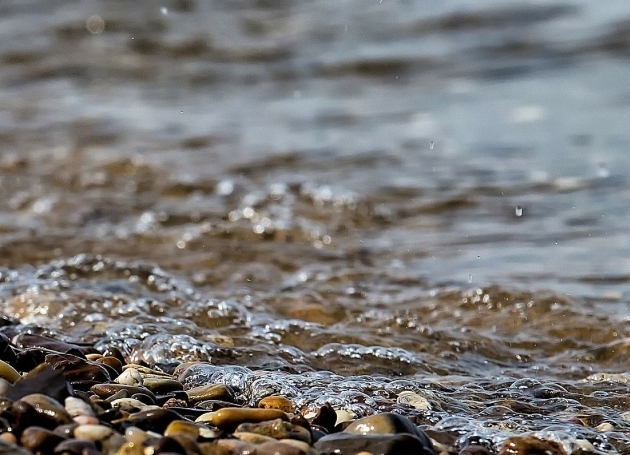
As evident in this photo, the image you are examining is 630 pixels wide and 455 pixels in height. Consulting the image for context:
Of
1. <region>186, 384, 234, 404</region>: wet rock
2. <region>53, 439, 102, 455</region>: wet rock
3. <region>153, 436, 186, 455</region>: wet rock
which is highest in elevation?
<region>53, 439, 102, 455</region>: wet rock

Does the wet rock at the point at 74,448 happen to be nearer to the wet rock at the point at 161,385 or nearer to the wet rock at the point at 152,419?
the wet rock at the point at 152,419

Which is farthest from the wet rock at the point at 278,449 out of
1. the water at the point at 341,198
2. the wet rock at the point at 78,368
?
the wet rock at the point at 78,368

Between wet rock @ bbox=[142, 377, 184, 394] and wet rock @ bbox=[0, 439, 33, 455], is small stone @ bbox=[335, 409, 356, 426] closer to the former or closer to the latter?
wet rock @ bbox=[142, 377, 184, 394]

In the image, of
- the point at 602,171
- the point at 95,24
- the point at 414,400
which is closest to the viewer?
the point at 414,400

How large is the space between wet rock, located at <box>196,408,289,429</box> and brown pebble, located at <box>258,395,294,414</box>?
0.22m

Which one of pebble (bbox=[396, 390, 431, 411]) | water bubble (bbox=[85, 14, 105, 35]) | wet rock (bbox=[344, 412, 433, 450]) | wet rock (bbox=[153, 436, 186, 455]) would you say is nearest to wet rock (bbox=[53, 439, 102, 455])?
wet rock (bbox=[153, 436, 186, 455])

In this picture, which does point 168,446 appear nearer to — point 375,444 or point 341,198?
point 375,444

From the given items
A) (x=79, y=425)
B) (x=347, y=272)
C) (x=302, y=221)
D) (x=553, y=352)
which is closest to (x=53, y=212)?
(x=302, y=221)

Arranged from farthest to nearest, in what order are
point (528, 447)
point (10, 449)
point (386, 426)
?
1. point (528, 447)
2. point (386, 426)
3. point (10, 449)

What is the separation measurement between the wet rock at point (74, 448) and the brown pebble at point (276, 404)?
24.3 inches

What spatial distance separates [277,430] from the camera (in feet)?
7.02

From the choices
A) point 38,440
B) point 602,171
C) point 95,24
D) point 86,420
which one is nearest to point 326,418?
point 86,420

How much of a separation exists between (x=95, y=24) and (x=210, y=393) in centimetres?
856

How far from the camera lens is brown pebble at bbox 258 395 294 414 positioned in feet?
8.10
